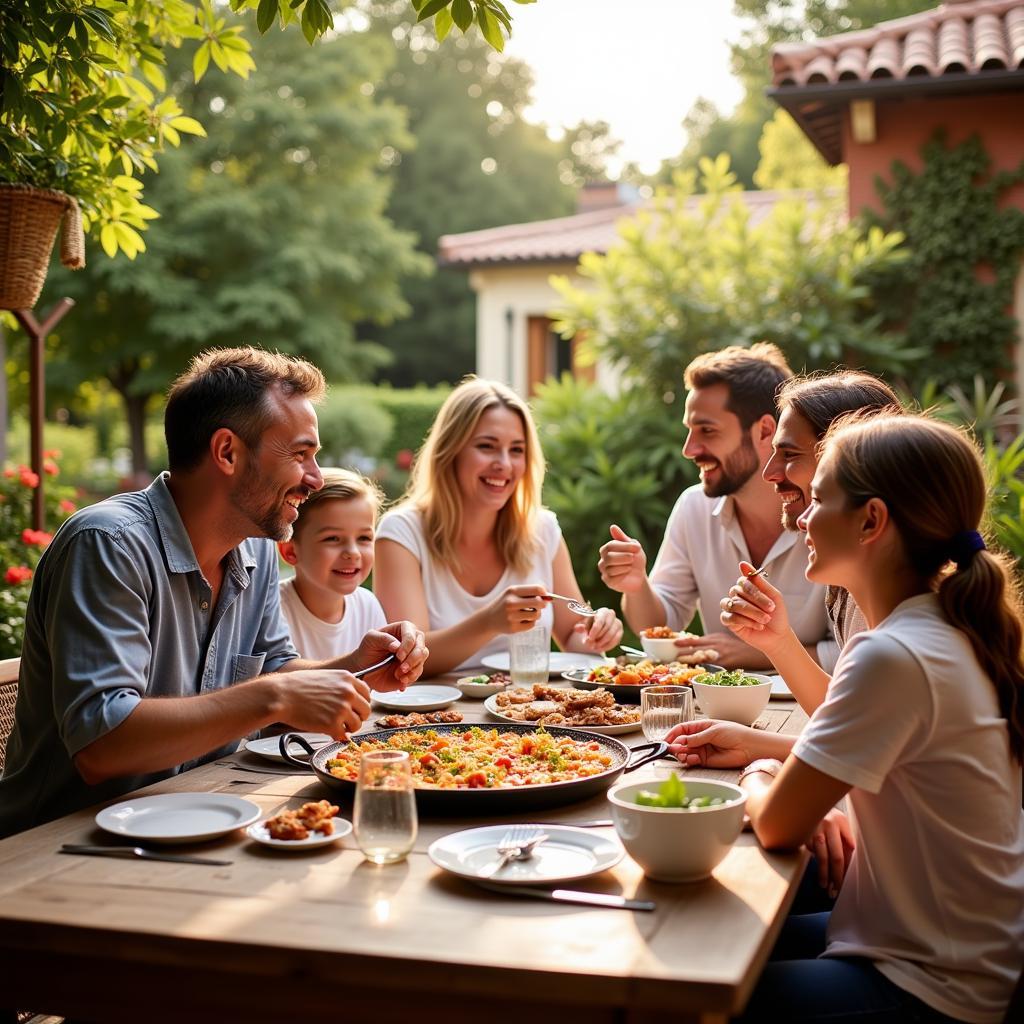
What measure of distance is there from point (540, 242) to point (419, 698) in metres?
15.9

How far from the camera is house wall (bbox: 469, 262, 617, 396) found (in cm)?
1773

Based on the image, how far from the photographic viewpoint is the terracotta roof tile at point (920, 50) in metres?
8.99

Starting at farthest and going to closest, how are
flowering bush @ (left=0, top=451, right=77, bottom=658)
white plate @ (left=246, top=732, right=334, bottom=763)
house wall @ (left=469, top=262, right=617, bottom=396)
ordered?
house wall @ (left=469, top=262, right=617, bottom=396) → flowering bush @ (left=0, top=451, right=77, bottom=658) → white plate @ (left=246, top=732, right=334, bottom=763)

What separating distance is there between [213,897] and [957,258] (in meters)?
9.06

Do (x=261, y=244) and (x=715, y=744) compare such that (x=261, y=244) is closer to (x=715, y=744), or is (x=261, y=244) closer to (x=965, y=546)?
(x=715, y=744)

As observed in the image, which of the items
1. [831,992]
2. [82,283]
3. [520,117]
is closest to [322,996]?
[831,992]

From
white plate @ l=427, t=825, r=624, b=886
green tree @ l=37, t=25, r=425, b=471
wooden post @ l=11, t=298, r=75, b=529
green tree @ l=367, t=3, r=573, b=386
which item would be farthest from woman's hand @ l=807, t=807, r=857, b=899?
green tree @ l=367, t=3, r=573, b=386

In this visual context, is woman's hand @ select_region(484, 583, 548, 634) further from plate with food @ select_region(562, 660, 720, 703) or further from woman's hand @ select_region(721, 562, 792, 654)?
woman's hand @ select_region(721, 562, 792, 654)

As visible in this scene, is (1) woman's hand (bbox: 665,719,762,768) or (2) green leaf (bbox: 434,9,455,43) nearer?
(1) woman's hand (bbox: 665,719,762,768)

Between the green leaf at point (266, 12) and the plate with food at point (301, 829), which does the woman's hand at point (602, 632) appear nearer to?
the plate with food at point (301, 829)

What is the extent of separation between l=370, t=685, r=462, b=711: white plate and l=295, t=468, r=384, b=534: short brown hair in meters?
0.75

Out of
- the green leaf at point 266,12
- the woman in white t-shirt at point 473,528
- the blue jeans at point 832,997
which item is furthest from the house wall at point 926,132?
the blue jeans at point 832,997

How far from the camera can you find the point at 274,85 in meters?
23.2

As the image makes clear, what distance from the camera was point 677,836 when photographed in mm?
1707
